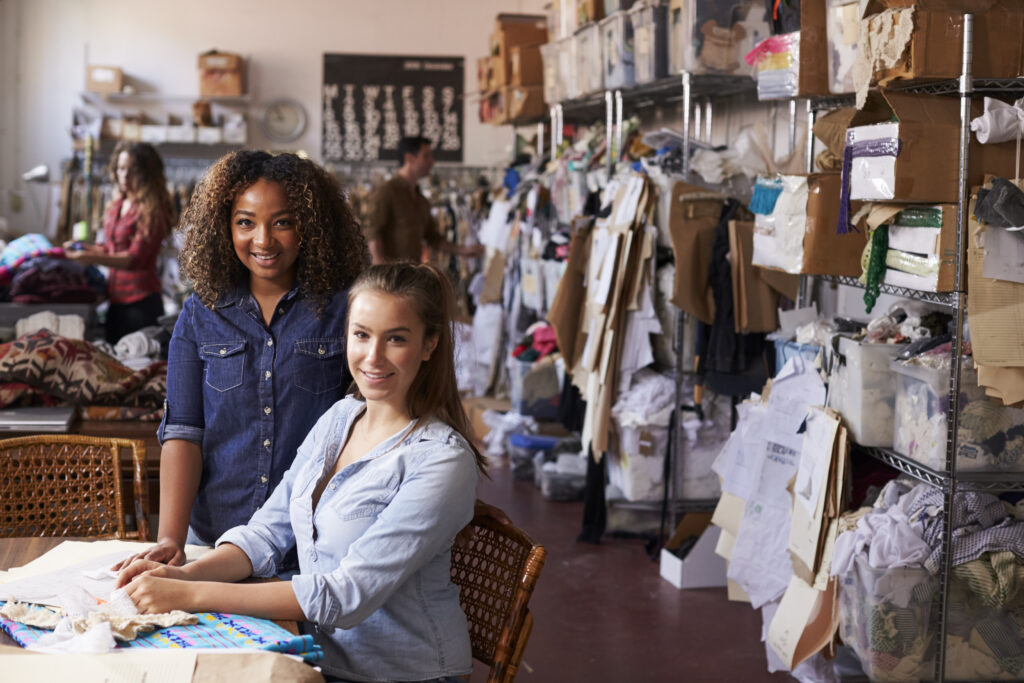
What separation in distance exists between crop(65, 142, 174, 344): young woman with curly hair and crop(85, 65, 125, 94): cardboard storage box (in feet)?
18.5

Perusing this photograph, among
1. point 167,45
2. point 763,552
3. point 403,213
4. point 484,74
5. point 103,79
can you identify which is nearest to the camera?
point 763,552

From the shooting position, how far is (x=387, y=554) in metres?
1.81

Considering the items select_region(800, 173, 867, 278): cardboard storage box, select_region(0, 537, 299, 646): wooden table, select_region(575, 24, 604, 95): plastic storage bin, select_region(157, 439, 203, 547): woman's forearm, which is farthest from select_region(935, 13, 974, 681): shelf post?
select_region(575, 24, 604, 95): plastic storage bin

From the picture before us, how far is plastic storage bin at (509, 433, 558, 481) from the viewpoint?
6.45m

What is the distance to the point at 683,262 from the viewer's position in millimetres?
4562

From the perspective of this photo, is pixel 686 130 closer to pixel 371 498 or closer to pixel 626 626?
pixel 626 626

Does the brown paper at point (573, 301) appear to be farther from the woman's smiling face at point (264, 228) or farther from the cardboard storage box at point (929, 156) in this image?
the woman's smiling face at point (264, 228)

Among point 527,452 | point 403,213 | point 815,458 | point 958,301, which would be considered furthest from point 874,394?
point 403,213

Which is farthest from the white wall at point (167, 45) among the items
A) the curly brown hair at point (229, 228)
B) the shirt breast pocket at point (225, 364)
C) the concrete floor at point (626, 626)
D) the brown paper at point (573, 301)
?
the shirt breast pocket at point (225, 364)

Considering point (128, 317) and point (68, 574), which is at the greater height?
point (128, 317)

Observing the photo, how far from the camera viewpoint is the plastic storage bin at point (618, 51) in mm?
5348

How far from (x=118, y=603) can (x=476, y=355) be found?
6.71 m

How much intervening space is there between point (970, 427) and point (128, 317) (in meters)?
3.99

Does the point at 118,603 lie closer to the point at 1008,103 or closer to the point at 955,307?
the point at 955,307
